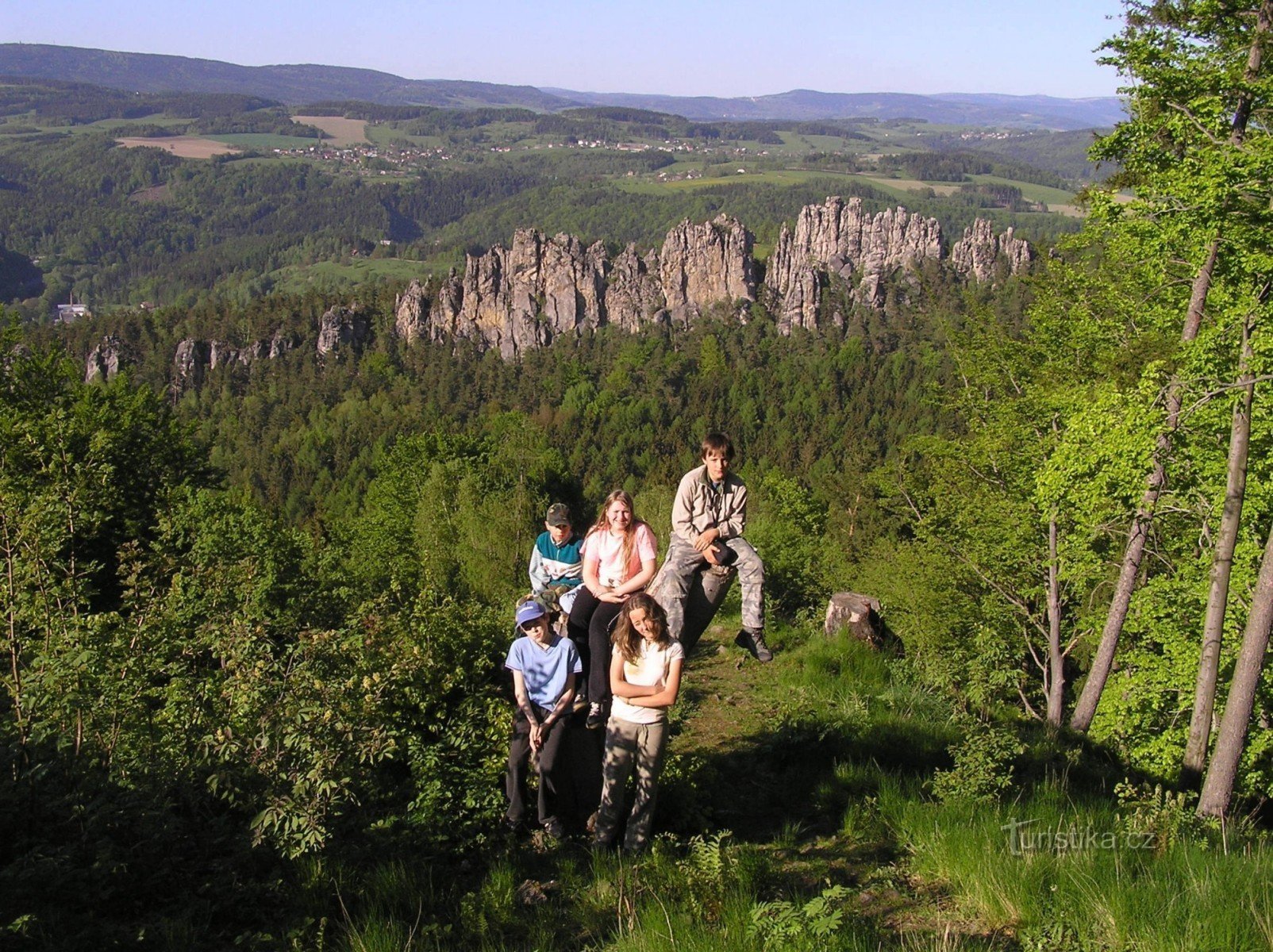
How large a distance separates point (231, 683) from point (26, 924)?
5.58ft

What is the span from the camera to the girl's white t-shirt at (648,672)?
5.25 meters

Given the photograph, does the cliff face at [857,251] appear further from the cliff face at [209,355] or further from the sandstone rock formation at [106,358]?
the sandstone rock formation at [106,358]

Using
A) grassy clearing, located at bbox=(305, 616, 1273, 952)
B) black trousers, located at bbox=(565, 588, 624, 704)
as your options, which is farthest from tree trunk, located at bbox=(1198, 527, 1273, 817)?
black trousers, located at bbox=(565, 588, 624, 704)

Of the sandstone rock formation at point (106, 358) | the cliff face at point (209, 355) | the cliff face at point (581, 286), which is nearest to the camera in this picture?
the sandstone rock formation at point (106, 358)

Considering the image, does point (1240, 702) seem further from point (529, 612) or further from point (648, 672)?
point (529, 612)

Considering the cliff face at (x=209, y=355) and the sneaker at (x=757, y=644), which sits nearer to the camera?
the sneaker at (x=757, y=644)

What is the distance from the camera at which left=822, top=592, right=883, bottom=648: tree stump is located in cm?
1133

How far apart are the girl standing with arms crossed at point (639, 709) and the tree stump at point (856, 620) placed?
628 centimetres

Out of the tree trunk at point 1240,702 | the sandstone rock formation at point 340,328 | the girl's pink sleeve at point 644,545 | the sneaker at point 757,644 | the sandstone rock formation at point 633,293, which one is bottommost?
the sandstone rock formation at point 340,328

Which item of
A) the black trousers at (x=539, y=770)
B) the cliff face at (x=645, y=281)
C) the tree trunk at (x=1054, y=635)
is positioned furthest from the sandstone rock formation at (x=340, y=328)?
the black trousers at (x=539, y=770)

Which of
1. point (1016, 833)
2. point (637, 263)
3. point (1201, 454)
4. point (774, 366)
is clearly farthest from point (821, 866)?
point (637, 263)

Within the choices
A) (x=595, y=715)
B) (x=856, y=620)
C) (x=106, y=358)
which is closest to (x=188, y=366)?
(x=106, y=358)

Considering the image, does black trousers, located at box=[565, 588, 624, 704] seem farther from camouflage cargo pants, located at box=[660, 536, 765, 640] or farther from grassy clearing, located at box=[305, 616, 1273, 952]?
grassy clearing, located at box=[305, 616, 1273, 952]

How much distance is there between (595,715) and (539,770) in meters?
0.49
